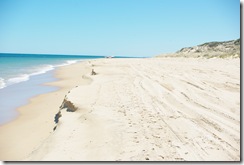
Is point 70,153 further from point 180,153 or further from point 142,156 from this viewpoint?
point 180,153

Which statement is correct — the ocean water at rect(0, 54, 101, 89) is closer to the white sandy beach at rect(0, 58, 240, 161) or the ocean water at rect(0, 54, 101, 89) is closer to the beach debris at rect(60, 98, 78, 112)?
the beach debris at rect(60, 98, 78, 112)

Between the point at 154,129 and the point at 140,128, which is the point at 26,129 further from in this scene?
the point at 154,129

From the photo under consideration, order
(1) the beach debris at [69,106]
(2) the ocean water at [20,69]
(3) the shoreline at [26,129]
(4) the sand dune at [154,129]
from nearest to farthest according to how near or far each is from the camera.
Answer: (4) the sand dune at [154,129], (3) the shoreline at [26,129], (1) the beach debris at [69,106], (2) the ocean water at [20,69]

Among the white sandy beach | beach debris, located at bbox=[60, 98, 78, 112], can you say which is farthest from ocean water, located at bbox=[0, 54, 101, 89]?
the white sandy beach

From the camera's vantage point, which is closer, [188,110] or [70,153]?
[70,153]

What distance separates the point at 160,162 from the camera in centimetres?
327

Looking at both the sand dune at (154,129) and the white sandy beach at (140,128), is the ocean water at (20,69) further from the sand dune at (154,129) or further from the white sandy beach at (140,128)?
the sand dune at (154,129)

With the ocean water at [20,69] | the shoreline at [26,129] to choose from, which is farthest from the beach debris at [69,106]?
the ocean water at [20,69]

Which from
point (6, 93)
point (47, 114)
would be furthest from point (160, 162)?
point (6, 93)

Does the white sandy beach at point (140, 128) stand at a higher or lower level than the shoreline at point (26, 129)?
higher

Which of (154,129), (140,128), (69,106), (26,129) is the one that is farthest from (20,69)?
(154,129)

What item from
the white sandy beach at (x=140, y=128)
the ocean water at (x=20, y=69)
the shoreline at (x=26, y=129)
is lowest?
the ocean water at (x=20, y=69)

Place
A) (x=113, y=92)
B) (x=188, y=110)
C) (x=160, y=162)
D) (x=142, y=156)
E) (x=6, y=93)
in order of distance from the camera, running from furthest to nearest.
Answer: (x=6, y=93) < (x=113, y=92) < (x=188, y=110) < (x=142, y=156) < (x=160, y=162)

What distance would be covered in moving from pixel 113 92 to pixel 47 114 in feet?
7.72
